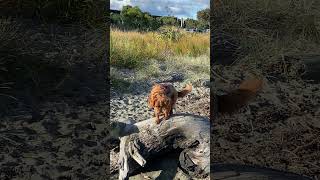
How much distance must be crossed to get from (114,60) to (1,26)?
97 cm

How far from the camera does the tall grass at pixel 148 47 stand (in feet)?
15.8

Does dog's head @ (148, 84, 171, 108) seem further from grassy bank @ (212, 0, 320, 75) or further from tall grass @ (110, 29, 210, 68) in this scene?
grassy bank @ (212, 0, 320, 75)

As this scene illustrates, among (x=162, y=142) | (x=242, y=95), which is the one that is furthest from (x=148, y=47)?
(x=242, y=95)

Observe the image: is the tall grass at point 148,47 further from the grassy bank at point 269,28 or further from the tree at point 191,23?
the grassy bank at point 269,28

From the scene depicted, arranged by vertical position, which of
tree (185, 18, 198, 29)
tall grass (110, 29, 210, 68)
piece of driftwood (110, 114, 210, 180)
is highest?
tree (185, 18, 198, 29)

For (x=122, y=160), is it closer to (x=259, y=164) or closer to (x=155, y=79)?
(x=155, y=79)

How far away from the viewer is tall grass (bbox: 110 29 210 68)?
15.8 ft

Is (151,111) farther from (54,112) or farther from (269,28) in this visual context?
(269,28)

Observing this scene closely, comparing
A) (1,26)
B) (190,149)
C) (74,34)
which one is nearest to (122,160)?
(190,149)

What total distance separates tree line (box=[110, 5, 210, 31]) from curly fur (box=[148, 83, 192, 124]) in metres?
0.53

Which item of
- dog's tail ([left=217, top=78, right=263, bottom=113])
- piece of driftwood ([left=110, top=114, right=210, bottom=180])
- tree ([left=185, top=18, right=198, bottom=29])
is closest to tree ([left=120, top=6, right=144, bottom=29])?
tree ([left=185, top=18, right=198, bottom=29])

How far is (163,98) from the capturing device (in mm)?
4719

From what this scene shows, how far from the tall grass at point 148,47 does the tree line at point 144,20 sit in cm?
6

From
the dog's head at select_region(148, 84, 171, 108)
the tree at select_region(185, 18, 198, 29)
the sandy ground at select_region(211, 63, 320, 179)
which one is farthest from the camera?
the sandy ground at select_region(211, 63, 320, 179)
